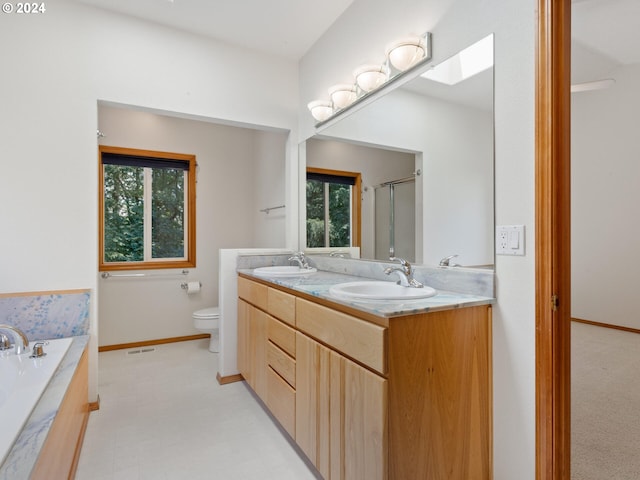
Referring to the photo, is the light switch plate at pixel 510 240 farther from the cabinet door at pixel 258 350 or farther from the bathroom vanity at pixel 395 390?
the cabinet door at pixel 258 350

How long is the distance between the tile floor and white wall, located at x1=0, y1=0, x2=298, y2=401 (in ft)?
1.20

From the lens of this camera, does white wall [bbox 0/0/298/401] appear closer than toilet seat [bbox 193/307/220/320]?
Yes

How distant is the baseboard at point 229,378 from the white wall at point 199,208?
1.23 meters

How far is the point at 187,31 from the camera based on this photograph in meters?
2.55

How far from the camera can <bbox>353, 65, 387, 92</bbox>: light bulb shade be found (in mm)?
2025

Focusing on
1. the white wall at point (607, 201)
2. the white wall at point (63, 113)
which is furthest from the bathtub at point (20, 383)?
the white wall at point (607, 201)

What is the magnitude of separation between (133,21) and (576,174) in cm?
458

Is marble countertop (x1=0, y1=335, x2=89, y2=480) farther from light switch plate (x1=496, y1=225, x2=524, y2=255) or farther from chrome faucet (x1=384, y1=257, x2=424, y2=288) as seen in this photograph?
light switch plate (x1=496, y1=225, x2=524, y2=255)

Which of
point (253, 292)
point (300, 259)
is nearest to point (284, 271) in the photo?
point (300, 259)

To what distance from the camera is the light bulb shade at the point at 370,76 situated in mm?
2025

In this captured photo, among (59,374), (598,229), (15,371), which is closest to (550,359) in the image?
(59,374)

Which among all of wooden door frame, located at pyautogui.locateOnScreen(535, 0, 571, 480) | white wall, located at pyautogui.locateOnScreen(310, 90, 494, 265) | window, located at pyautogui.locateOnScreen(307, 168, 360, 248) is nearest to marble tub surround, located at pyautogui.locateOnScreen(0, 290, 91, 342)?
window, located at pyautogui.locateOnScreen(307, 168, 360, 248)

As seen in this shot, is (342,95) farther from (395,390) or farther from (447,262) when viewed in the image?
(395,390)

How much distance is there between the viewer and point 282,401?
1.87 m
